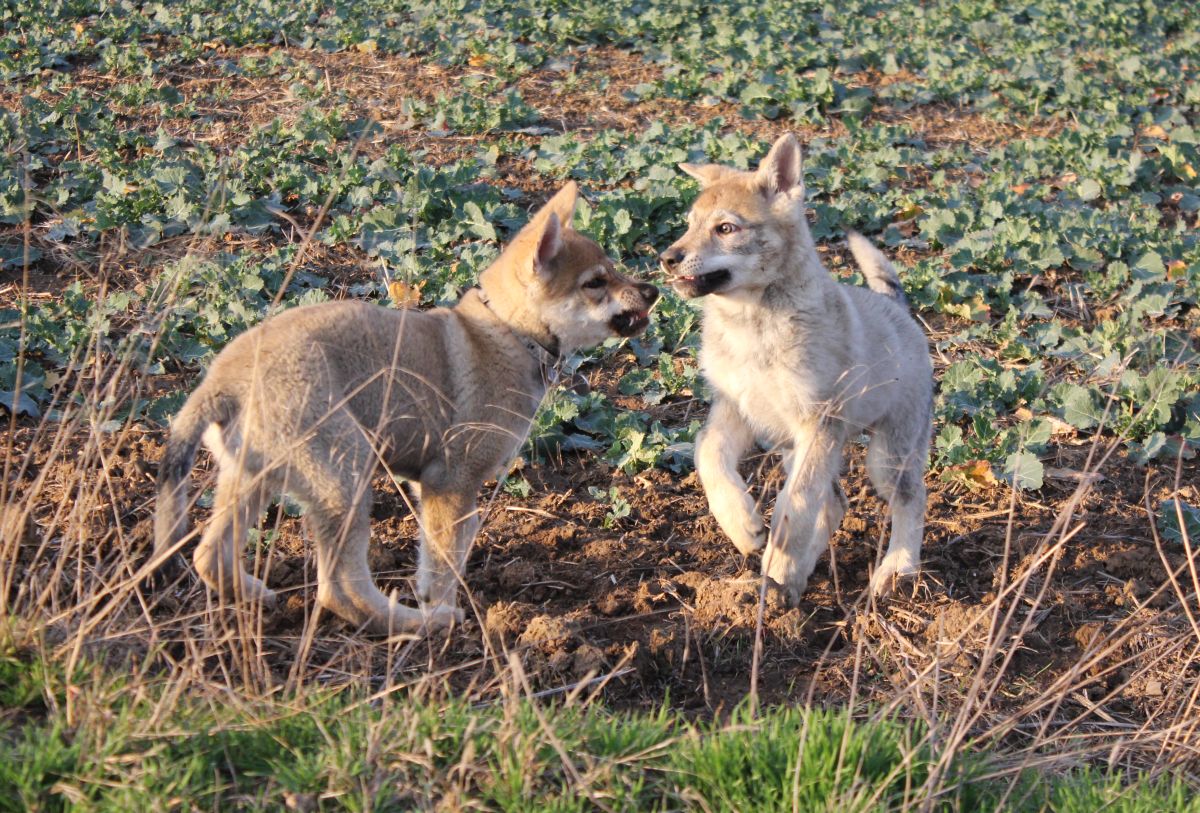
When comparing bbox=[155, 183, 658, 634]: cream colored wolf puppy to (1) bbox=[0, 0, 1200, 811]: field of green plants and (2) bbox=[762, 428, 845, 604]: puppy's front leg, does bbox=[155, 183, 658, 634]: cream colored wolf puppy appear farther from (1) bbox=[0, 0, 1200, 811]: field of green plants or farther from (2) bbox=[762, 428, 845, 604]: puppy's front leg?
(2) bbox=[762, 428, 845, 604]: puppy's front leg

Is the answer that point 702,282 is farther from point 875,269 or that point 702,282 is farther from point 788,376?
point 875,269

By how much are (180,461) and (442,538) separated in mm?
1210

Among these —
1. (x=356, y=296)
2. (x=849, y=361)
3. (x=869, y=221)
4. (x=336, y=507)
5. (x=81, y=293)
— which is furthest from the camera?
(x=869, y=221)

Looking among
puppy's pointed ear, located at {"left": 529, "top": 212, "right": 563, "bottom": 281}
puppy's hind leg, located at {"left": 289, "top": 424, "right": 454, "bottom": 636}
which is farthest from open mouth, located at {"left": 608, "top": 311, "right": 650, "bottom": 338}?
puppy's hind leg, located at {"left": 289, "top": 424, "right": 454, "bottom": 636}

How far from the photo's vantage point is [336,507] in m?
4.53

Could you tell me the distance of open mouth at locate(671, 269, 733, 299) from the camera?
5.40m

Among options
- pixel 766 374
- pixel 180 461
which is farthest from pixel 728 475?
pixel 180 461

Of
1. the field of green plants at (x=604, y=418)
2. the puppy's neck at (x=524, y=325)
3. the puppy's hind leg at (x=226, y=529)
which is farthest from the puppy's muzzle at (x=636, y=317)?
the puppy's hind leg at (x=226, y=529)

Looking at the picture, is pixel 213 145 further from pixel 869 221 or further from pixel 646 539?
pixel 646 539

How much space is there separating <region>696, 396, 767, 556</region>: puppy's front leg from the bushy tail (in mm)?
1356

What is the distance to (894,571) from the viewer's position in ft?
18.3

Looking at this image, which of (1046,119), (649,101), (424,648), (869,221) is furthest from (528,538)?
(1046,119)

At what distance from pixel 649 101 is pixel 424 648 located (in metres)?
8.57

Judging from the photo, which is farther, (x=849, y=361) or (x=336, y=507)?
(x=849, y=361)
